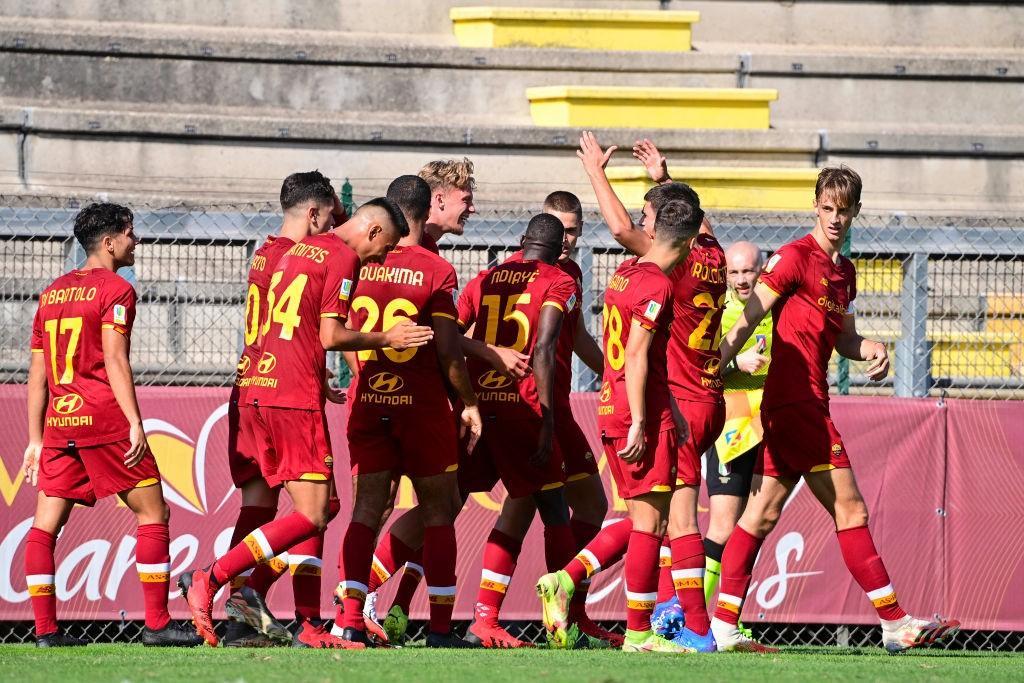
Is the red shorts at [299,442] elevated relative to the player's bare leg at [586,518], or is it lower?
elevated

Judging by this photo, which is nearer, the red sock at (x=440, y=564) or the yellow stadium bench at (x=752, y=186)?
the red sock at (x=440, y=564)

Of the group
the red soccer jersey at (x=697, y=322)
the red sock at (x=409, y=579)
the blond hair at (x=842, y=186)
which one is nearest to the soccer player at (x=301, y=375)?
the red sock at (x=409, y=579)

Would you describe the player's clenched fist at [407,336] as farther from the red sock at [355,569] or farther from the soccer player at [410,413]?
the red sock at [355,569]

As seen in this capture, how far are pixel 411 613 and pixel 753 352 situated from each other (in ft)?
9.05

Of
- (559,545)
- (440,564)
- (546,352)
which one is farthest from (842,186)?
(440,564)

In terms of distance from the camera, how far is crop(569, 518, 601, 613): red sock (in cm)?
904

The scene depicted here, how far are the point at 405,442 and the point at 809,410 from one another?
2168 mm

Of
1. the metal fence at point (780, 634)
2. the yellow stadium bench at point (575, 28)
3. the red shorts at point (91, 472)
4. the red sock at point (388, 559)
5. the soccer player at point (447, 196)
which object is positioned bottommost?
the metal fence at point (780, 634)

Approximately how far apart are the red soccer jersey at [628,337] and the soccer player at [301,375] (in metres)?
0.98

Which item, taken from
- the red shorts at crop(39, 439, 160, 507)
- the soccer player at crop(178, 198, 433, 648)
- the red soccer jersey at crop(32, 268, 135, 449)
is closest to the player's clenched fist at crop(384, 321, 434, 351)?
the soccer player at crop(178, 198, 433, 648)

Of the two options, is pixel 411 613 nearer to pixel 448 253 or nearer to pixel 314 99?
pixel 448 253

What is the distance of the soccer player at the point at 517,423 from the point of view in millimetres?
8727

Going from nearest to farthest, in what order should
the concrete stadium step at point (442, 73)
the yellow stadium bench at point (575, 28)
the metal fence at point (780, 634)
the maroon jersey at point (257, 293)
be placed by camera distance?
the maroon jersey at point (257, 293)
the metal fence at point (780, 634)
the concrete stadium step at point (442, 73)
the yellow stadium bench at point (575, 28)

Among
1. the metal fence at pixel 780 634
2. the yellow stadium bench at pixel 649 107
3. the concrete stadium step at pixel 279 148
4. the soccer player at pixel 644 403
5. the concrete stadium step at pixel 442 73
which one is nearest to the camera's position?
the soccer player at pixel 644 403
